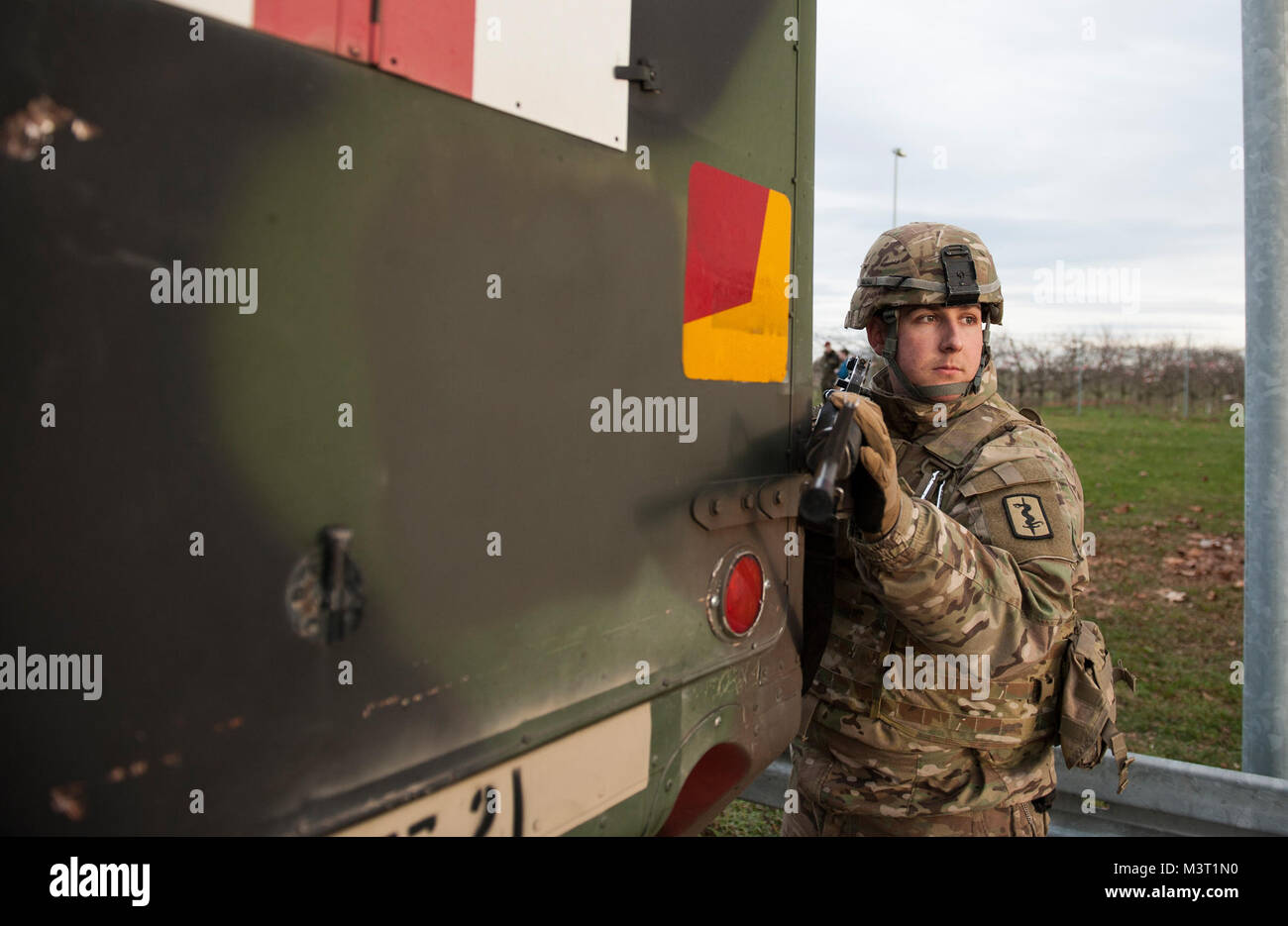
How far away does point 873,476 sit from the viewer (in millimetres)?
1590

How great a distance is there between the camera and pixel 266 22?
0.86 metres

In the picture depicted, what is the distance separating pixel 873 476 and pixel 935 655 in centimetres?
67

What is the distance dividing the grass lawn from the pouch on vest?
196cm

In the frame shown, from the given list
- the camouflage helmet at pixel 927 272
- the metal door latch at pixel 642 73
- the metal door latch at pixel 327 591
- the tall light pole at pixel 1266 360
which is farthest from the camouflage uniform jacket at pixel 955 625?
the tall light pole at pixel 1266 360

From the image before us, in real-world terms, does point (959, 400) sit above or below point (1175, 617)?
above

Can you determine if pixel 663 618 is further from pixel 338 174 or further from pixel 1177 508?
pixel 1177 508

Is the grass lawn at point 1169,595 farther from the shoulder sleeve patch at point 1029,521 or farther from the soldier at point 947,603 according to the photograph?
the shoulder sleeve patch at point 1029,521

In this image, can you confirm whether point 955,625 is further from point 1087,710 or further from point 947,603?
point 1087,710

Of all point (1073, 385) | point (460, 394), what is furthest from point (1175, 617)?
point (1073, 385)

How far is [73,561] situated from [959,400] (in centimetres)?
191

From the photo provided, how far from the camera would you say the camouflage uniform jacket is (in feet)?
5.67

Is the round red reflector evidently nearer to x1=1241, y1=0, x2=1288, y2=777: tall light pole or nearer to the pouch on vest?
the pouch on vest

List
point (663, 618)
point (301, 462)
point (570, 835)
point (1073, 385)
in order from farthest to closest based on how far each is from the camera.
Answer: point (1073, 385) → point (663, 618) → point (570, 835) → point (301, 462)

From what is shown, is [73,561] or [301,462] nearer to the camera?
[73,561]
